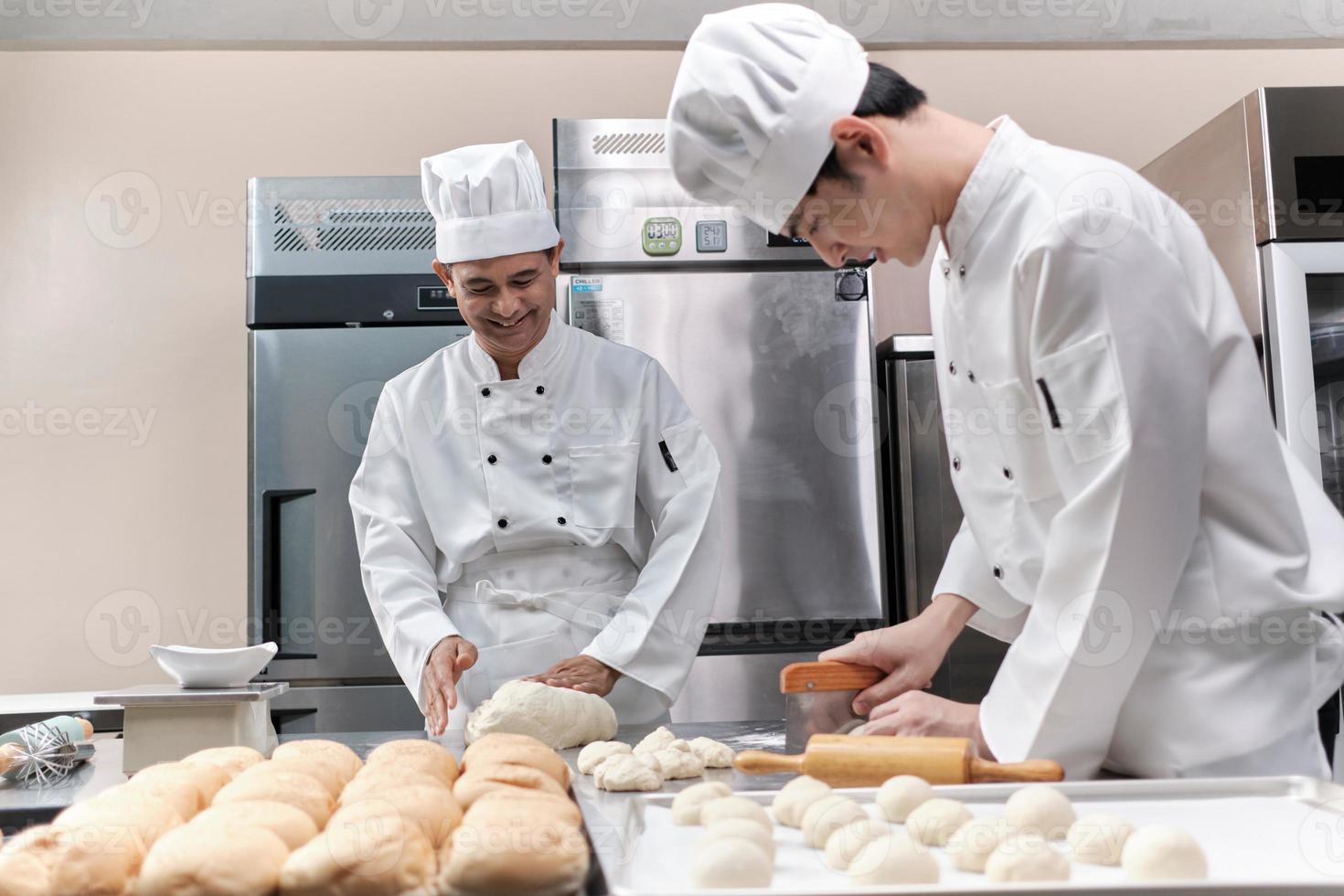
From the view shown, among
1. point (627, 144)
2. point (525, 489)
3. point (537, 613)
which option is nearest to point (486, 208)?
point (525, 489)

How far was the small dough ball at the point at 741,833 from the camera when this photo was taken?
0.82 m

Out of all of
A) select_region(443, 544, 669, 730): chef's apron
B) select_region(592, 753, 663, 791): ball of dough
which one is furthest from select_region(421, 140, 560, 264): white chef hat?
select_region(592, 753, 663, 791): ball of dough

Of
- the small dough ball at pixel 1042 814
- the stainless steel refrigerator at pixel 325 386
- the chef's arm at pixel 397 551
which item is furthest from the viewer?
the stainless steel refrigerator at pixel 325 386

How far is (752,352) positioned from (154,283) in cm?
200

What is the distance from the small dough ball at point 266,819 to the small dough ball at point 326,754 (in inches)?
9.6

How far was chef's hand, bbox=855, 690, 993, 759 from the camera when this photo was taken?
1161 millimetres

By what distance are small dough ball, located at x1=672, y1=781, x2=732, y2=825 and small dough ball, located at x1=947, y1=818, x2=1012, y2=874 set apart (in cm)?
21

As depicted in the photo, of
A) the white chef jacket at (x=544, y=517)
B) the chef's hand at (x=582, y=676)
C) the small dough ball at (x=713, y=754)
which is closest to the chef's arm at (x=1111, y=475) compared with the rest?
the small dough ball at (x=713, y=754)

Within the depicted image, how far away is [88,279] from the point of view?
3.60m

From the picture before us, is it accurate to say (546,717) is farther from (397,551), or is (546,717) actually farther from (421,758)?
(397,551)

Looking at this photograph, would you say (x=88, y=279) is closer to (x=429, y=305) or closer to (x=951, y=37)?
(x=429, y=305)

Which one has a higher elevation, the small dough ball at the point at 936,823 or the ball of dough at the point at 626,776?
the small dough ball at the point at 936,823

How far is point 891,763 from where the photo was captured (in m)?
→ 1.03

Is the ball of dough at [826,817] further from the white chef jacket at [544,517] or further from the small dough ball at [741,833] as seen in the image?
the white chef jacket at [544,517]
